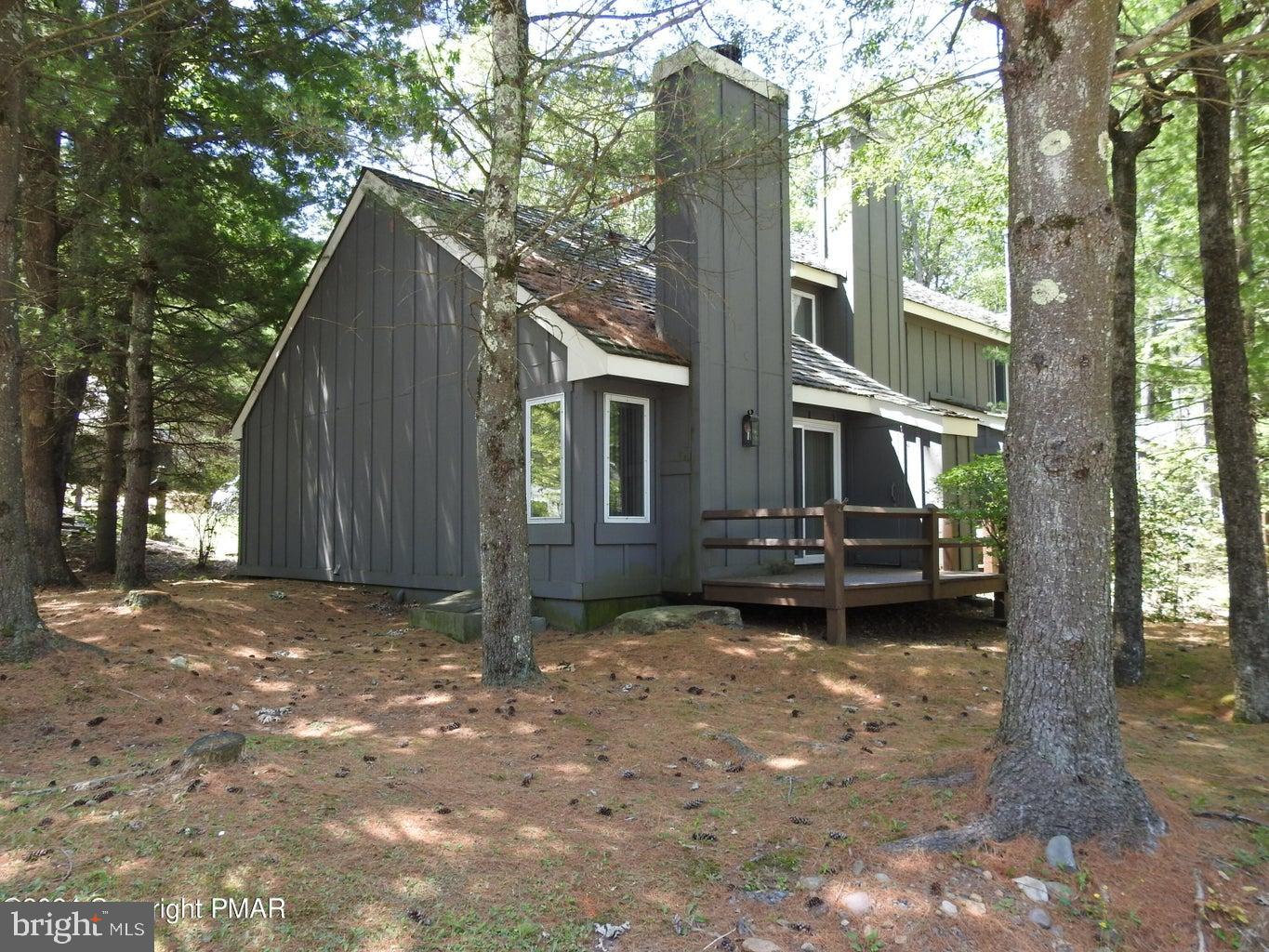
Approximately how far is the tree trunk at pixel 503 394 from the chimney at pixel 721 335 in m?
2.65

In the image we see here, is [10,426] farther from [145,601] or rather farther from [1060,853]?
[1060,853]

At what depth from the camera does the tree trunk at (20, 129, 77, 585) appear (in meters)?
11.2

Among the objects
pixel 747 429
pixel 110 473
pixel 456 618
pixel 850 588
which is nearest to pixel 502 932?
pixel 850 588

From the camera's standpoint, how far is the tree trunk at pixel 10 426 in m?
6.54

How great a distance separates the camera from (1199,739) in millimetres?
5961

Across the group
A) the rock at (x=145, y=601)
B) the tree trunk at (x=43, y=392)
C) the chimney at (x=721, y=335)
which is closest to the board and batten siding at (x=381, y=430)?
the chimney at (x=721, y=335)

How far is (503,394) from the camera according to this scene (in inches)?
261

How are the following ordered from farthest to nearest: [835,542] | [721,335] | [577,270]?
[721,335], [577,270], [835,542]

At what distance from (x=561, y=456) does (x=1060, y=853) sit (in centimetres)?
709

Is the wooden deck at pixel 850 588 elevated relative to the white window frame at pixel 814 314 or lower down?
lower down

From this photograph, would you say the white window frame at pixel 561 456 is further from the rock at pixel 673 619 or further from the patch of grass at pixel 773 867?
the patch of grass at pixel 773 867

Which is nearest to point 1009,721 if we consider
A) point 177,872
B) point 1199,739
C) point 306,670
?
point 1199,739

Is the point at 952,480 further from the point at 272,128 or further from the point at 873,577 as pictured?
the point at 272,128

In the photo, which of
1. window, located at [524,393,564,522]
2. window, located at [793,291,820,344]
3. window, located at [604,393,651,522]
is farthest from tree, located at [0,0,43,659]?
window, located at [793,291,820,344]
